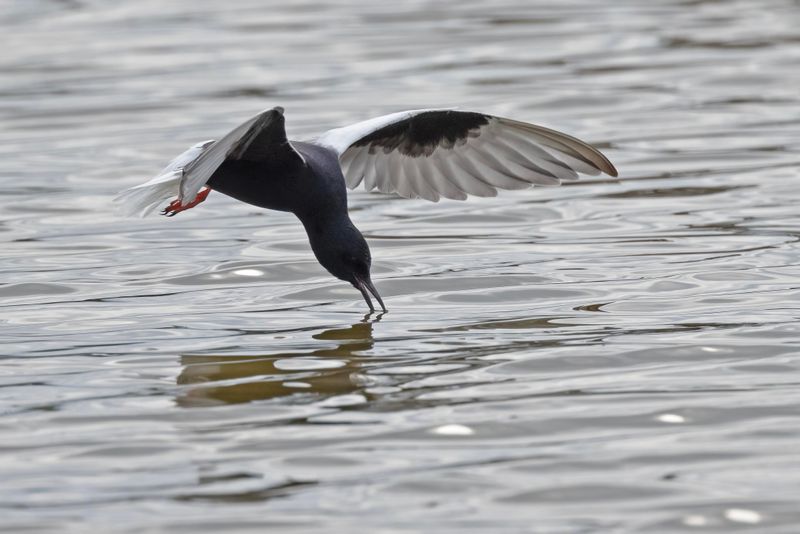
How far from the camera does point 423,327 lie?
7711mm

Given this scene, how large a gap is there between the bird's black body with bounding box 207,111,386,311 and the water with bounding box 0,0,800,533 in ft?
0.87

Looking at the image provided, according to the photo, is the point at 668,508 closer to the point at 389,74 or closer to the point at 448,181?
the point at 448,181

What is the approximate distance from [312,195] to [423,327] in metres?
0.84

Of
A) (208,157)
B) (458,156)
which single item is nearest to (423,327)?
(208,157)

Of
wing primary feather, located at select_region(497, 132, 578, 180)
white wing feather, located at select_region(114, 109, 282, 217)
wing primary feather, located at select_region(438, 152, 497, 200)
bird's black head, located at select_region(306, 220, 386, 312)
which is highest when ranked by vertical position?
white wing feather, located at select_region(114, 109, 282, 217)

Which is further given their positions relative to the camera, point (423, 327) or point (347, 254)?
point (347, 254)

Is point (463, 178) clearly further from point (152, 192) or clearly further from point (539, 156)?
point (152, 192)

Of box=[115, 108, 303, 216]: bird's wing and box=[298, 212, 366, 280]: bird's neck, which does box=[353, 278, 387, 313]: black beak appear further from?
box=[115, 108, 303, 216]: bird's wing

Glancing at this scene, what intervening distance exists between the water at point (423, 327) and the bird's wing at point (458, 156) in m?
0.43

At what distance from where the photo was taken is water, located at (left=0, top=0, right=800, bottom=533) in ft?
16.9

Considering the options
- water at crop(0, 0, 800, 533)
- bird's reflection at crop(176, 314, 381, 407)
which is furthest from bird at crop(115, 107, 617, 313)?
bird's reflection at crop(176, 314, 381, 407)

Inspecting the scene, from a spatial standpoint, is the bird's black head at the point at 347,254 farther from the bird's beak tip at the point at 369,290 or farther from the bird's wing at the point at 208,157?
the bird's wing at the point at 208,157

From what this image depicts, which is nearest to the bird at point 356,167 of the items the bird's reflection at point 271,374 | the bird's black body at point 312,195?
the bird's black body at point 312,195

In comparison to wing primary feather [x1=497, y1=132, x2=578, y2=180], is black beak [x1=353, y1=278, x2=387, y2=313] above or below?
below
